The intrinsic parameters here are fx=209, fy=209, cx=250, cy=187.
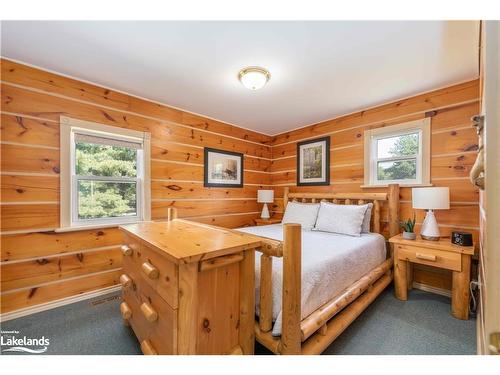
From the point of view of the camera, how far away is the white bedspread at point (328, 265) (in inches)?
51.5

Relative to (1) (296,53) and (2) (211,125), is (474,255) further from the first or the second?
(2) (211,125)

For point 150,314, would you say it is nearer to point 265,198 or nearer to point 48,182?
point 48,182

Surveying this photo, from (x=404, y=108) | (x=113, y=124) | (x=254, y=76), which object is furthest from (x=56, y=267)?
(x=404, y=108)

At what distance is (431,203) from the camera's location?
2.02 metres

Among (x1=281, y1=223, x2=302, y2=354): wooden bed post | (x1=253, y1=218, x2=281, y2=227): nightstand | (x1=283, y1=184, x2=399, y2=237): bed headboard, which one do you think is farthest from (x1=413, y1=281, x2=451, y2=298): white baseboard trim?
(x1=281, y1=223, x2=302, y2=354): wooden bed post

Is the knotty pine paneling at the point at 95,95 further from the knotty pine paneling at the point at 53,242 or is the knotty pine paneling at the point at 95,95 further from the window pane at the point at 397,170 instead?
the window pane at the point at 397,170

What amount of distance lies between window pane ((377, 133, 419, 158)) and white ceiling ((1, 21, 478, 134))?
1.64 ft

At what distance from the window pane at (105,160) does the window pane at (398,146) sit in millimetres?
3166

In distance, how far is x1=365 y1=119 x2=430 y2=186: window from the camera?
2.39 m

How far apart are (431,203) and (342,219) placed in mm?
832

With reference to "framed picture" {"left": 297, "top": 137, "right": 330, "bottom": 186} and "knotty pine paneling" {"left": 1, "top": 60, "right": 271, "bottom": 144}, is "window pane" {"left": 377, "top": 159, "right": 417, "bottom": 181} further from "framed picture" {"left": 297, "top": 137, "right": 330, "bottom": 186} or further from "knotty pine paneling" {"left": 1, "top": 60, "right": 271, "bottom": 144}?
"knotty pine paneling" {"left": 1, "top": 60, "right": 271, "bottom": 144}

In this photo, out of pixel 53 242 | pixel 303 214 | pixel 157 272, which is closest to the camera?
pixel 157 272

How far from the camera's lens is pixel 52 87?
200 cm
